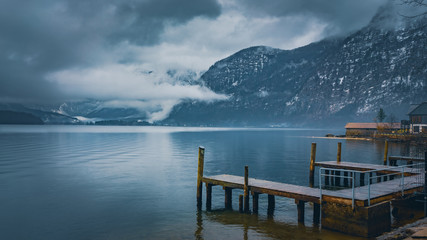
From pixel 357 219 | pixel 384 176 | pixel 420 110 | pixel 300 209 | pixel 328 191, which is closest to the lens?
pixel 357 219

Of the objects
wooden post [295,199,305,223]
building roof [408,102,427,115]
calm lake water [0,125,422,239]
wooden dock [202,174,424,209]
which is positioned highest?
building roof [408,102,427,115]

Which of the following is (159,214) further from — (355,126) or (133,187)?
(355,126)

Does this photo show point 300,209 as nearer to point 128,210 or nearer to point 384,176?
point 128,210

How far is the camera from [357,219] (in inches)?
678

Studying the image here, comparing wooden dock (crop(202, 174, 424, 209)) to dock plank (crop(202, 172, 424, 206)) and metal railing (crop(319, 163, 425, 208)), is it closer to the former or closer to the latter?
dock plank (crop(202, 172, 424, 206))

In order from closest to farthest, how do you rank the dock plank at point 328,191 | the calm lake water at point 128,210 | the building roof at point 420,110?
1. the dock plank at point 328,191
2. the calm lake water at point 128,210
3. the building roof at point 420,110

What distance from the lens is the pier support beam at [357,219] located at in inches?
669

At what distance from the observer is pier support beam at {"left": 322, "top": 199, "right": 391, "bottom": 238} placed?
17000 millimetres

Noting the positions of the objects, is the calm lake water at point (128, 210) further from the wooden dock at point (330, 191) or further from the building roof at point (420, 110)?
the building roof at point (420, 110)

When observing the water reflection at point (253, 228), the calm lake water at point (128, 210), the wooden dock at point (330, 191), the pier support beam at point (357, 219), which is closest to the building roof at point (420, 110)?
the calm lake water at point (128, 210)

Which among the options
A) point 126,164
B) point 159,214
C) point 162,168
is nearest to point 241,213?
point 159,214

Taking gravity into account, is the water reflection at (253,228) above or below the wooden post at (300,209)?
below

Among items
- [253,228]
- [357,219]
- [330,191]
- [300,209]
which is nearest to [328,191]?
[330,191]

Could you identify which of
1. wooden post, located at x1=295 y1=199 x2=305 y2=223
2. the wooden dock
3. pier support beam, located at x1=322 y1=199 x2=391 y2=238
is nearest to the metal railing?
the wooden dock
